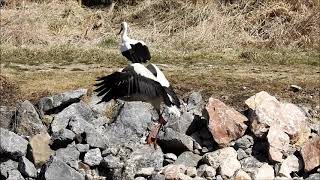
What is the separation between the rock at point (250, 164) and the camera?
26.7 feet

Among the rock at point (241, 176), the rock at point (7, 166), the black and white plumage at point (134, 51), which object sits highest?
the black and white plumage at point (134, 51)

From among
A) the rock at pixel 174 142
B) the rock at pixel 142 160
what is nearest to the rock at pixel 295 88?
the rock at pixel 174 142

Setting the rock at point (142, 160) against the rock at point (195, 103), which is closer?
the rock at point (142, 160)

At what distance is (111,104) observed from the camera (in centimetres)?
925

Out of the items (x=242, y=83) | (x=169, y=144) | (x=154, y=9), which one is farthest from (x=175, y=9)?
(x=169, y=144)

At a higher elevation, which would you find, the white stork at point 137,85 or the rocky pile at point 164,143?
the white stork at point 137,85

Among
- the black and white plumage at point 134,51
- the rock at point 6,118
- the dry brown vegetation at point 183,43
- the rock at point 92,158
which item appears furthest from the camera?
the dry brown vegetation at point 183,43

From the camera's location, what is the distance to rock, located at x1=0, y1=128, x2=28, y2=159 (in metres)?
8.27

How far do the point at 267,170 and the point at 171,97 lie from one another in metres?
1.35

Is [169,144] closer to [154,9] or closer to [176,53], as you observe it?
[176,53]

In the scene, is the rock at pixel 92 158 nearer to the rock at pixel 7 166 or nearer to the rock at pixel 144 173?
the rock at pixel 144 173

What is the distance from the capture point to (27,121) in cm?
874

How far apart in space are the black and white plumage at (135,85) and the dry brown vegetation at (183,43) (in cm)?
138

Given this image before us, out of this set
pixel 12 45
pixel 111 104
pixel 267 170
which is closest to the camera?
pixel 267 170
